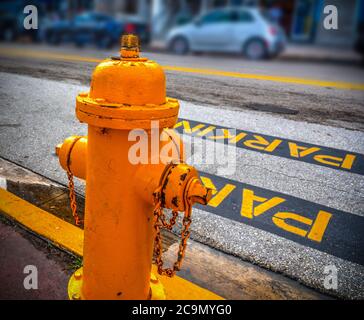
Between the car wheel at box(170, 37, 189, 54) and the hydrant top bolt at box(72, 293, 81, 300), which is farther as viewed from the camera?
the car wheel at box(170, 37, 189, 54)

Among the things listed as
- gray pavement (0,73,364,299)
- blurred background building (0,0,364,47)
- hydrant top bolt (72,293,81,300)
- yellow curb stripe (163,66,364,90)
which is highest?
blurred background building (0,0,364,47)

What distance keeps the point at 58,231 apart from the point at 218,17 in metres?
13.3

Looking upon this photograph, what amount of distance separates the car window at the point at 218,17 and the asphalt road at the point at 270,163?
7.35 meters

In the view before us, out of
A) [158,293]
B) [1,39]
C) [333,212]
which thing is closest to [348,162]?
[333,212]

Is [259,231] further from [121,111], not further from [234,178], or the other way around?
[121,111]

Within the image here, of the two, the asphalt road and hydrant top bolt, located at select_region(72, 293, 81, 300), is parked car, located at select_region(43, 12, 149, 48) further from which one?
hydrant top bolt, located at select_region(72, 293, 81, 300)

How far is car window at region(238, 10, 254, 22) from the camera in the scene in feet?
44.7

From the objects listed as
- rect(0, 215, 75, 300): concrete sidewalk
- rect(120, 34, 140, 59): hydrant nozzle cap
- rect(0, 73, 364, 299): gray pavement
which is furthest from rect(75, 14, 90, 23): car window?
rect(120, 34, 140, 59): hydrant nozzle cap

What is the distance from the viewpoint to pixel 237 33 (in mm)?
13906

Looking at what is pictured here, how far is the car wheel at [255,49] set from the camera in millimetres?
13891

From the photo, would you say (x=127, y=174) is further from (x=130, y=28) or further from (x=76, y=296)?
(x=130, y=28)

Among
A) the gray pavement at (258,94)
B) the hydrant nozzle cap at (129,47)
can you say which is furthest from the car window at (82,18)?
the hydrant nozzle cap at (129,47)

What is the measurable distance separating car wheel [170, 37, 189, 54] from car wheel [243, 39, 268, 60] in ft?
8.73
